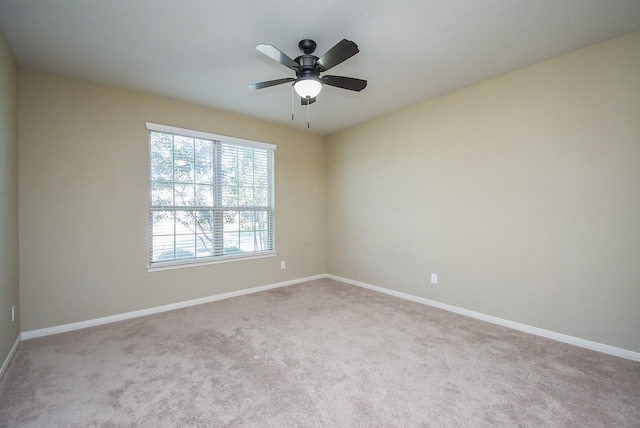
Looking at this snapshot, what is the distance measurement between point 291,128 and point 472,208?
3136mm

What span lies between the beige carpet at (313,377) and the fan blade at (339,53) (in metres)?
2.40

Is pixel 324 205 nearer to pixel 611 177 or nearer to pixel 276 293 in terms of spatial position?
pixel 276 293

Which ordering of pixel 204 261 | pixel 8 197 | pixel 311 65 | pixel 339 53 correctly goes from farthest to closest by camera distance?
pixel 204 261
pixel 8 197
pixel 311 65
pixel 339 53

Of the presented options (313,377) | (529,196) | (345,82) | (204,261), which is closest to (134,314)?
(204,261)

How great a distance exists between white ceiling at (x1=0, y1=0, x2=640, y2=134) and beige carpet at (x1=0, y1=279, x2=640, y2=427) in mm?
2724

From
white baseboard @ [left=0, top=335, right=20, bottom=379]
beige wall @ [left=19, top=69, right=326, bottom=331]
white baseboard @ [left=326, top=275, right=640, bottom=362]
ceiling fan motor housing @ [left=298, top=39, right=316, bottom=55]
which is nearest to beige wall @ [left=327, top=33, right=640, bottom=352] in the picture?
white baseboard @ [left=326, top=275, right=640, bottom=362]

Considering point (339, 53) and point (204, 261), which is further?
point (204, 261)

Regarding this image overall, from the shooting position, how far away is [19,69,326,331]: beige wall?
113 inches

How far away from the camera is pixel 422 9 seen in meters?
A: 2.08

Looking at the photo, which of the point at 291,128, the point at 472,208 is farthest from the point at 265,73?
the point at 472,208

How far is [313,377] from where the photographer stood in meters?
2.14

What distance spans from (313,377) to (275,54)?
2460mm

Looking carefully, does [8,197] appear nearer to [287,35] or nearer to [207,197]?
[207,197]

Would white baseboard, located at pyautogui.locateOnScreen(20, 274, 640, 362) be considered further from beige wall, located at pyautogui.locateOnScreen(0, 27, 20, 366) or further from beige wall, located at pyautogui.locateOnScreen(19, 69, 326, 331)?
beige wall, located at pyautogui.locateOnScreen(0, 27, 20, 366)
